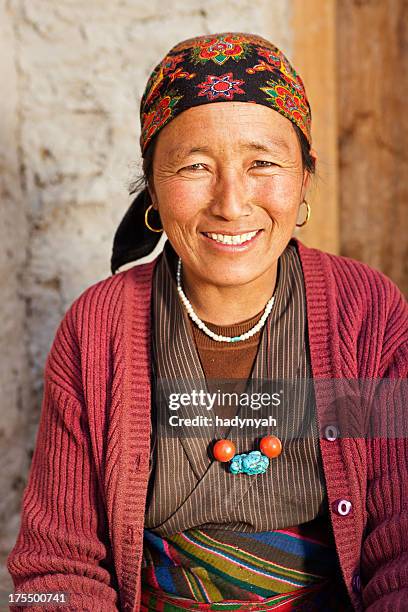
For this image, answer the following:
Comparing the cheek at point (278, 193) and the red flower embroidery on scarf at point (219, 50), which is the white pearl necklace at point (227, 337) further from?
the red flower embroidery on scarf at point (219, 50)

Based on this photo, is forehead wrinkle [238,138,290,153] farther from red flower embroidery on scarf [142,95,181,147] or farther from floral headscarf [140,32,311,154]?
red flower embroidery on scarf [142,95,181,147]

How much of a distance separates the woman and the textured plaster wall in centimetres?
76

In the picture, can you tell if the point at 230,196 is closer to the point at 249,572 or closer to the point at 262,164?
the point at 262,164

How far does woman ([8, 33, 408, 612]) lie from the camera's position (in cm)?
168

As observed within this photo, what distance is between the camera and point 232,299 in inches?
72.5

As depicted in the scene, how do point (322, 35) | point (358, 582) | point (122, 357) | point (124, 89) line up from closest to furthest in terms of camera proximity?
point (358, 582) < point (122, 357) < point (124, 89) < point (322, 35)

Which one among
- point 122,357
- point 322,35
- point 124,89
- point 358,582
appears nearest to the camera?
point 358,582

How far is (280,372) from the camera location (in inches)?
70.0

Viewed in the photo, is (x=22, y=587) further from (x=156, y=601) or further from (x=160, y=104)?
(x=160, y=104)

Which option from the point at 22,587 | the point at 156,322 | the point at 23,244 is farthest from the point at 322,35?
the point at 22,587

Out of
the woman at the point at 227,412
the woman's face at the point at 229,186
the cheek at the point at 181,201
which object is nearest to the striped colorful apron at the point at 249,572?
the woman at the point at 227,412

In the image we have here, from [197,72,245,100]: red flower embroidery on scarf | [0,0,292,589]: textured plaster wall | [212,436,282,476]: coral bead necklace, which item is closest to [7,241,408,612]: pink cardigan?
[212,436,282,476]: coral bead necklace

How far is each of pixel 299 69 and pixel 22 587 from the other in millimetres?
1850

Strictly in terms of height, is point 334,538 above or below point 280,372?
below
